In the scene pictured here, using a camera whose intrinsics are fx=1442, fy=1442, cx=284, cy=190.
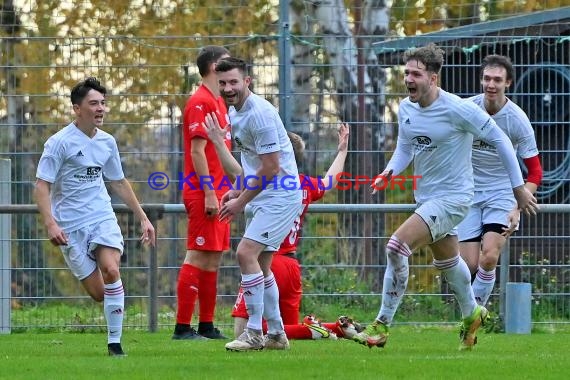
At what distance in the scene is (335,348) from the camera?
Answer: 10828 mm

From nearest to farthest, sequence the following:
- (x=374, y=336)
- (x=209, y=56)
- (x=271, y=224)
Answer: (x=374, y=336) < (x=271, y=224) < (x=209, y=56)

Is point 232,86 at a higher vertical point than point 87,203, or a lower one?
higher

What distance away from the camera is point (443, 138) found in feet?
33.0

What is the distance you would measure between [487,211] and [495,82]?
1.05 metres

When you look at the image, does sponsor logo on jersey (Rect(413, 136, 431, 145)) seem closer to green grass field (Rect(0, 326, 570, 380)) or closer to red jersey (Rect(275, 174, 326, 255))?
red jersey (Rect(275, 174, 326, 255))

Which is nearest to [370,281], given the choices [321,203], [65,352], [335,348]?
[321,203]

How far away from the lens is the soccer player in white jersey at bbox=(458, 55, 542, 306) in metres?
11.5

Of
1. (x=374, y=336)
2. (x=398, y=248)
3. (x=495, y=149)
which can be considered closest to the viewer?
(x=398, y=248)

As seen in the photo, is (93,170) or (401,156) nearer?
(93,170)

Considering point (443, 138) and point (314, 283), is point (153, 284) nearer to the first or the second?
point (314, 283)

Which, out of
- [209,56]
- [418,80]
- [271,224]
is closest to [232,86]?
[271,224]

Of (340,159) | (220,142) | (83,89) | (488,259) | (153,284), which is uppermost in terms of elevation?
Result: (83,89)

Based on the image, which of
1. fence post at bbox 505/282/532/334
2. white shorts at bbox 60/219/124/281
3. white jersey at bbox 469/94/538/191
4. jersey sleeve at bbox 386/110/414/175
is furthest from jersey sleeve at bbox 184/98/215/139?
fence post at bbox 505/282/532/334

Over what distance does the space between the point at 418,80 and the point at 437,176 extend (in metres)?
0.70
